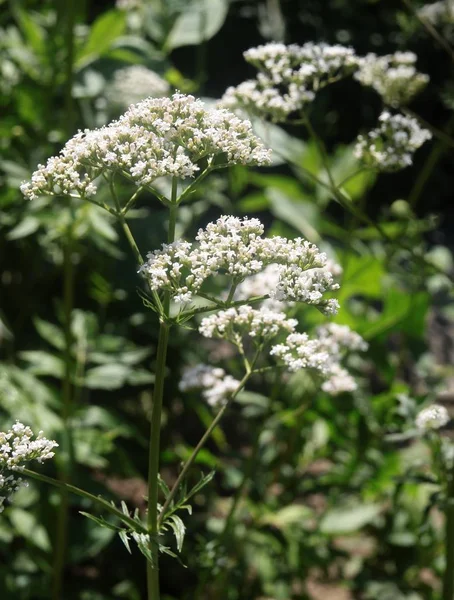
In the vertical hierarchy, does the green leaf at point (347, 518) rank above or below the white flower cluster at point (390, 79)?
below

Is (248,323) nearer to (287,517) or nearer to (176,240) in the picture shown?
(176,240)

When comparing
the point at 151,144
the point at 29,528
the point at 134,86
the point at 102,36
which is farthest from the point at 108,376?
the point at 151,144

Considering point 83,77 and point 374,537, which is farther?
point 374,537

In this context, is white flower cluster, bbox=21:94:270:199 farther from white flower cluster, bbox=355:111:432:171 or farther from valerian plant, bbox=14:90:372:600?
white flower cluster, bbox=355:111:432:171

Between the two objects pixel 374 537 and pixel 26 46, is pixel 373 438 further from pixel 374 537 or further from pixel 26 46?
pixel 26 46

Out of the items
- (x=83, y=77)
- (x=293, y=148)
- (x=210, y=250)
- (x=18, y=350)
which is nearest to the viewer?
(x=210, y=250)

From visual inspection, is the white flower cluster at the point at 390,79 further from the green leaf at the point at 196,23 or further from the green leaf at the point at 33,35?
the green leaf at the point at 33,35

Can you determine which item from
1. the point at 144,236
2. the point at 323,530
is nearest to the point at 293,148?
the point at 144,236

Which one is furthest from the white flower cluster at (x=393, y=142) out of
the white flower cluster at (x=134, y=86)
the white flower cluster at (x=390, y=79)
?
the white flower cluster at (x=134, y=86)
